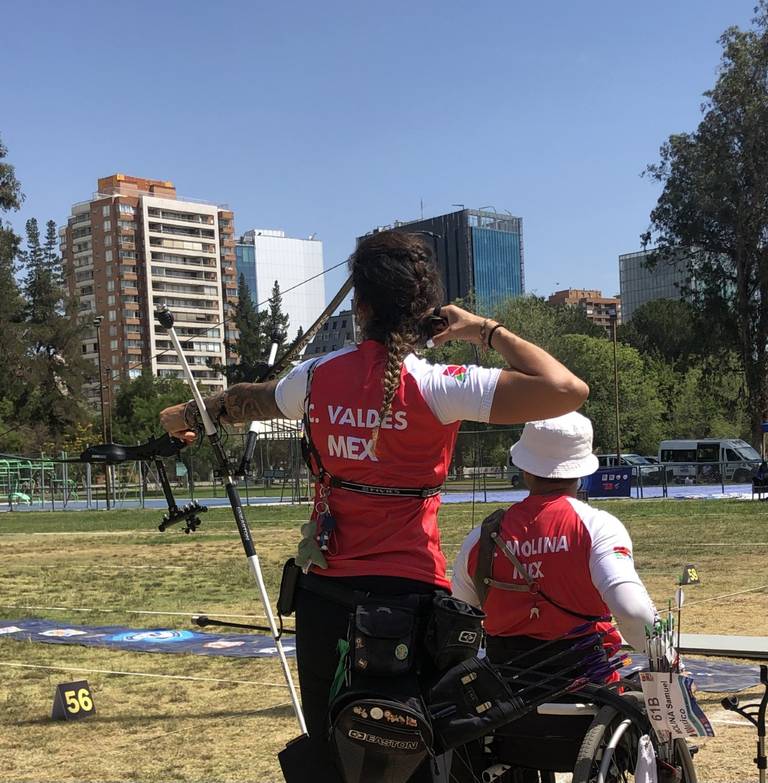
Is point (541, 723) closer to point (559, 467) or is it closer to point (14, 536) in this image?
point (559, 467)

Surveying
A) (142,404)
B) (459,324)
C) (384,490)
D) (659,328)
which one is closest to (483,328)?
(459,324)

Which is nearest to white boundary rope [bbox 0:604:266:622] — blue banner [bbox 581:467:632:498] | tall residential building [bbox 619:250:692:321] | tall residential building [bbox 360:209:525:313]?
blue banner [bbox 581:467:632:498]

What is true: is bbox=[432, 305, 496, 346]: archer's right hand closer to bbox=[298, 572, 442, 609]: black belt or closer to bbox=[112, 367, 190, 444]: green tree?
bbox=[298, 572, 442, 609]: black belt

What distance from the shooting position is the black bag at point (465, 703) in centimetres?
256

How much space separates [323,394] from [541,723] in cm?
122

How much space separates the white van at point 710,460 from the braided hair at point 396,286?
35.4 m

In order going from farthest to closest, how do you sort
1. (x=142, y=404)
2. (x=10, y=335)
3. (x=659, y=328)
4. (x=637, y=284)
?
(x=637, y=284), (x=659, y=328), (x=142, y=404), (x=10, y=335)

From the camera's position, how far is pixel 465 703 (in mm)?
2600

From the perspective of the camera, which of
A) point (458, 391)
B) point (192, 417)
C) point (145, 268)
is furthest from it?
point (145, 268)

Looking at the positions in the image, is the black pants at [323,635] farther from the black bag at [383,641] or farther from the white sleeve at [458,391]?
the white sleeve at [458,391]

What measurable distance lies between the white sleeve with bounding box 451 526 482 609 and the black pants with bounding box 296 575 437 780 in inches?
38.2

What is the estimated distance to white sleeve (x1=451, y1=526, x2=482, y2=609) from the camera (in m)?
3.53

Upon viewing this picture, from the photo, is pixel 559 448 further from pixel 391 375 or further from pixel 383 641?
pixel 383 641

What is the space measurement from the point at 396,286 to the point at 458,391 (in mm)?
311
